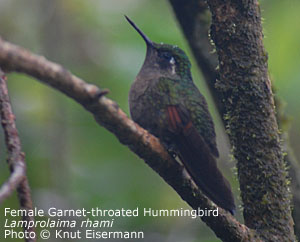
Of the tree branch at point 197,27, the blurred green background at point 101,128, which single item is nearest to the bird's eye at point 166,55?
the tree branch at point 197,27

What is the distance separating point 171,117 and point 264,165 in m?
0.76

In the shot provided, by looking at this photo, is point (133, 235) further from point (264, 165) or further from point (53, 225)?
point (264, 165)

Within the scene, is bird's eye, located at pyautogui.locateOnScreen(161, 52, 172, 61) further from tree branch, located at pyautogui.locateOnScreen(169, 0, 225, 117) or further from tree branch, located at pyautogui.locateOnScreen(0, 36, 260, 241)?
tree branch, located at pyautogui.locateOnScreen(0, 36, 260, 241)

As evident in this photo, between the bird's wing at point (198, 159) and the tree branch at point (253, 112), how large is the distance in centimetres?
18

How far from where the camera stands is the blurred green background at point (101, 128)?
5000 millimetres

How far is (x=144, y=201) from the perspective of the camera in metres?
5.33

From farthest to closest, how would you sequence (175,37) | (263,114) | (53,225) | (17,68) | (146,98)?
(175,37) < (53,225) < (146,98) < (263,114) < (17,68)

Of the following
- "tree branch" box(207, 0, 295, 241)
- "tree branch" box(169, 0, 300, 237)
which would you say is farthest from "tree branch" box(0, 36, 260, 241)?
"tree branch" box(169, 0, 300, 237)

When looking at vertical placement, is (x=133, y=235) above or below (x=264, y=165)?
above

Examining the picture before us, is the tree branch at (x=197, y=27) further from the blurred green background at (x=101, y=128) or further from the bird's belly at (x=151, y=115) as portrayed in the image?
the blurred green background at (x=101, y=128)

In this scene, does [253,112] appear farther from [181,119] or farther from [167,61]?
[167,61]

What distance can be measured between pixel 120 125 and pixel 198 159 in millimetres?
1015

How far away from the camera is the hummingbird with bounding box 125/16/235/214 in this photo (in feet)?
10.9

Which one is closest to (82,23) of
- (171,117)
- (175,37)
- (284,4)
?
(175,37)
